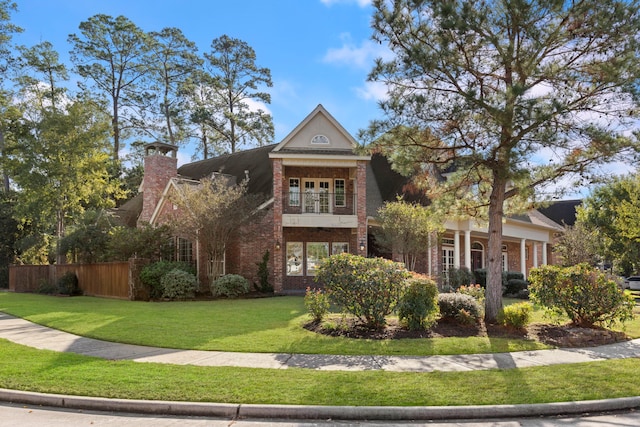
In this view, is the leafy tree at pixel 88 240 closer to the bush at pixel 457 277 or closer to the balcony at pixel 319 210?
the balcony at pixel 319 210

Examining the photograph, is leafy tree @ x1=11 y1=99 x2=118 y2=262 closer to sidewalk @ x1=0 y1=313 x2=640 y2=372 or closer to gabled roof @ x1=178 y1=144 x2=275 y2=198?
gabled roof @ x1=178 y1=144 x2=275 y2=198

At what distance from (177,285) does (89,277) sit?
7364mm

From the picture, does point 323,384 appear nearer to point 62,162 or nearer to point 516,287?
point 516,287

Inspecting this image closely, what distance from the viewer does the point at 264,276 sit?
21.9 metres

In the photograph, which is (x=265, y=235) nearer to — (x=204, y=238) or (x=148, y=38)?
(x=204, y=238)

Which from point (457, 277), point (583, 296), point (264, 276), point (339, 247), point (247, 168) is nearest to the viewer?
point (583, 296)

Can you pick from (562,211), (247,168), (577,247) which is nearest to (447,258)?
(577,247)

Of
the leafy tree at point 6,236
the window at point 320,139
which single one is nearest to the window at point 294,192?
the window at point 320,139

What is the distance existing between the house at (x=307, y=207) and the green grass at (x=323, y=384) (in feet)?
44.8

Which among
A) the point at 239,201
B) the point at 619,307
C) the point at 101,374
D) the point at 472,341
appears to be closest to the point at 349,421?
the point at 101,374

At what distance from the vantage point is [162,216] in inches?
971

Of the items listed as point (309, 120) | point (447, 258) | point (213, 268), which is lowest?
point (213, 268)

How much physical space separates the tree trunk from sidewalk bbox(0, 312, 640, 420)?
2.62 meters

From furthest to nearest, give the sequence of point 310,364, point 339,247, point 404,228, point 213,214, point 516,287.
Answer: point 339,247 < point 516,287 < point 404,228 < point 213,214 < point 310,364
